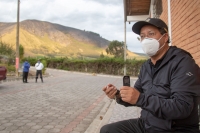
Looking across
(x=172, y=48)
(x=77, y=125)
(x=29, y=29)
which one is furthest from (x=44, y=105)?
(x=29, y=29)

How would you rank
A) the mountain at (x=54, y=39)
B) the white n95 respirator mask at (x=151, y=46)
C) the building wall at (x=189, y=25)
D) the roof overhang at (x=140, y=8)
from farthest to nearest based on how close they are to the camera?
the mountain at (x=54, y=39) < the roof overhang at (x=140, y=8) < the building wall at (x=189, y=25) < the white n95 respirator mask at (x=151, y=46)

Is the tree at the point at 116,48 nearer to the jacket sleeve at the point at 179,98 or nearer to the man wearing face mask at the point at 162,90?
the man wearing face mask at the point at 162,90

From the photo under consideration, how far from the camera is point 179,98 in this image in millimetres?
1637

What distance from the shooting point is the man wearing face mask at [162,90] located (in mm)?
1646

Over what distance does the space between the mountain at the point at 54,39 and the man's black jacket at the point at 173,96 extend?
100168 millimetres

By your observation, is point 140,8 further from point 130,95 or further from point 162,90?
point 130,95

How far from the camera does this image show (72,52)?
11769 centimetres

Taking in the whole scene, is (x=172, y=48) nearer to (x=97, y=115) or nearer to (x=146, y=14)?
(x=97, y=115)

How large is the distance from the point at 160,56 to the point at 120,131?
86 centimetres

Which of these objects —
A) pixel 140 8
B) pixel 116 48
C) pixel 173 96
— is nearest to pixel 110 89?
pixel 173 96

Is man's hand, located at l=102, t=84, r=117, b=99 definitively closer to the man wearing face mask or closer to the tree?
the man wearing face mask

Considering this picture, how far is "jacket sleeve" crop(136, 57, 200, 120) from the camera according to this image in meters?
1.63

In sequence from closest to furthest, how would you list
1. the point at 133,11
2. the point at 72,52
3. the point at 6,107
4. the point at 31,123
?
the point at 31,123 < the point at 6,107 < the point at 133,11 < the point at 72,52

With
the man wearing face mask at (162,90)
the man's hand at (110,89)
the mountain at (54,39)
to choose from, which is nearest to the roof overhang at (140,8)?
the man wearing face mask at (162,90)
